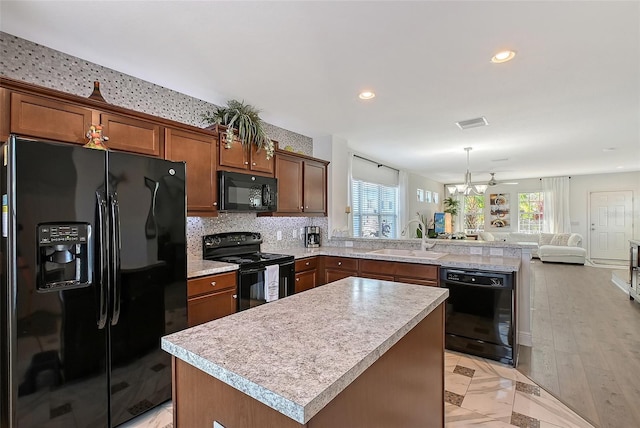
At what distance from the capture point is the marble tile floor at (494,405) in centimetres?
197

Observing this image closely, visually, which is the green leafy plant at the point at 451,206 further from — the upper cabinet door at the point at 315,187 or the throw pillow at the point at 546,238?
the upper cabinet door at the point at 315,187

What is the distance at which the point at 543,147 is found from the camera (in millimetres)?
5359

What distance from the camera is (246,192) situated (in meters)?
3.18

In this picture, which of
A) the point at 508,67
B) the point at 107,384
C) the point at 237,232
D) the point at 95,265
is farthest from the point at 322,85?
the point at 107,384

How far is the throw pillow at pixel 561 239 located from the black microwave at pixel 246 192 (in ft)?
29.0

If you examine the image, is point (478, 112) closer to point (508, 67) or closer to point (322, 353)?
point (508, 67)

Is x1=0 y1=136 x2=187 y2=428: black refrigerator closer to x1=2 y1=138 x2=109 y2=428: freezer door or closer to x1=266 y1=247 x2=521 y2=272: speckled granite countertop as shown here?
x1=2 y1=138 x2=109 y2=428: freezer door

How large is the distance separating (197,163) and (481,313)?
2.90 m

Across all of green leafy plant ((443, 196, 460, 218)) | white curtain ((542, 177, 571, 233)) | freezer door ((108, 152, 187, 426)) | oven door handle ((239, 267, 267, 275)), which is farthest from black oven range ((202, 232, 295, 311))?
white curtain ((542, 177, 571, 233))

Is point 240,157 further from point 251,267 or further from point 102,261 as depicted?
point 102,261

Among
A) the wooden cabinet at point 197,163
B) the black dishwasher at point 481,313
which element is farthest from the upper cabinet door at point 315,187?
the black dishwasher at point 481,313

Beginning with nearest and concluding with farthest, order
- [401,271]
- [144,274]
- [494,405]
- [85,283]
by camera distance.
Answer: [85,283]
[144,274]
[494,405]
[401,271]

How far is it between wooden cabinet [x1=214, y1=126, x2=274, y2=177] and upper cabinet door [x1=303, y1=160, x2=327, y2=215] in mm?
689

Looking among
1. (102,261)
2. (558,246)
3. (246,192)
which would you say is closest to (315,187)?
(246,192)
